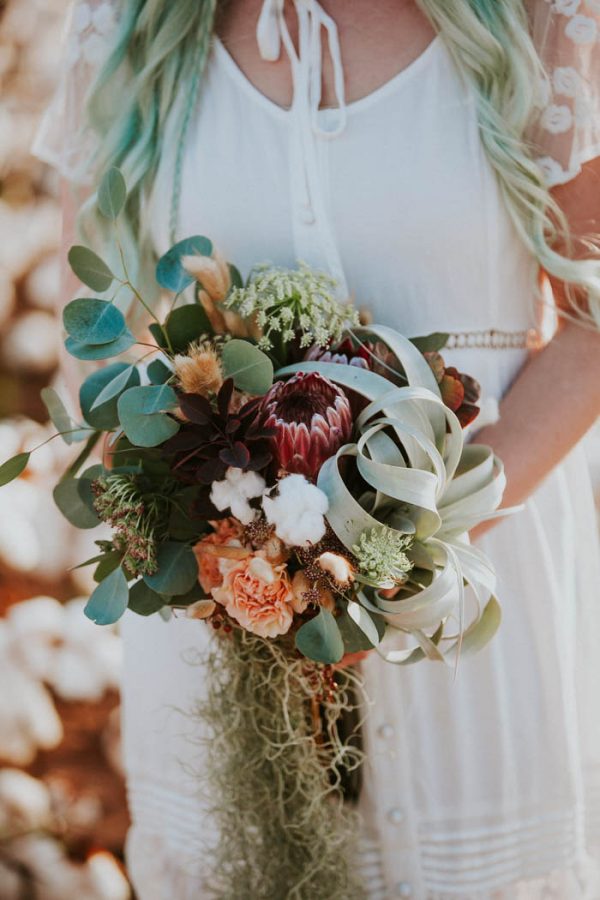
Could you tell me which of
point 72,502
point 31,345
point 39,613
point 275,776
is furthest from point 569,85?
point 39,613

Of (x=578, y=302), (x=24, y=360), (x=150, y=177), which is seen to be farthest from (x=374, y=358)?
(x=24, y=360)

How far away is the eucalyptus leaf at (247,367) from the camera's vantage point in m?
0.78

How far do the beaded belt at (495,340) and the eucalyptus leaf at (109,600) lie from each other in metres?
0.48

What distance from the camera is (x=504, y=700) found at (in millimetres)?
1080

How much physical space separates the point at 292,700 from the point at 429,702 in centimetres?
22

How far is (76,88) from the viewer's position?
1248mm

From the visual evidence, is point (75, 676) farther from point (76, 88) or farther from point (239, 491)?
point (239, 491)

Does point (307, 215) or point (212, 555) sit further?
point (307, 215)

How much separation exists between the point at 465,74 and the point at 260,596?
0.65m

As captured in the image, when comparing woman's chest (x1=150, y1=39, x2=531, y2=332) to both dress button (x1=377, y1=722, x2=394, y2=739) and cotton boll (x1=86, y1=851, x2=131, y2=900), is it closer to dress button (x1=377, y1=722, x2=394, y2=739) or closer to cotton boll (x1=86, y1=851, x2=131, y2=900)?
dress button (x1=377, y1=722, x2=394, y2=739)

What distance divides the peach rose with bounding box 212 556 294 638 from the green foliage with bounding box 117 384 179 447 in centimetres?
13

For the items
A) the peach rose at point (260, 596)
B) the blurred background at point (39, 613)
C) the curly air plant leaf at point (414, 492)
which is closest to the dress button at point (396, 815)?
the curly air plant leaf at point (414, 492)

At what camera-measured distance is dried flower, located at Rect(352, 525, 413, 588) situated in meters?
0.76

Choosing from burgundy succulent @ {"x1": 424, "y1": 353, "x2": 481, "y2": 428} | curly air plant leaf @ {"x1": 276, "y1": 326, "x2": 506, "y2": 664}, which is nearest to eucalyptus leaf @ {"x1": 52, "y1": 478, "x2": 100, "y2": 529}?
curly air plant leaf @ {"x1": 276, "y1": 326, "x2": 506, "y2": 664}
